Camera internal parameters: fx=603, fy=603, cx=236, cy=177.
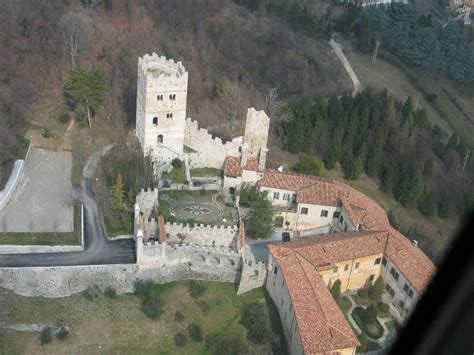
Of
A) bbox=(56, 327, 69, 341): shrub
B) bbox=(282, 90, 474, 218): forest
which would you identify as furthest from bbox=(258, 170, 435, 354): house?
bbox=(56, 327, 69, 341): shrub

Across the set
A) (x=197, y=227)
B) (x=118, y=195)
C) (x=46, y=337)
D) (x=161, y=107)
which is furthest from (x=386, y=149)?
(x=46, y=337)

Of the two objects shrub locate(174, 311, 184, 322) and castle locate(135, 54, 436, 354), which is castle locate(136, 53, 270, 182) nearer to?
castle locate(135, 54, 436, 354)

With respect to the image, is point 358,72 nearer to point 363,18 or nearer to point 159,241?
point 363,18

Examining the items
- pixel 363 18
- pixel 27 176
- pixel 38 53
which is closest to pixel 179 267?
pixel 27 176

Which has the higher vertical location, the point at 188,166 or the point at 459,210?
the point at 188,166

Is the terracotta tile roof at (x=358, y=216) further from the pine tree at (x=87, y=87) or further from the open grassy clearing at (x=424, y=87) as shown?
the open grassy clearing at (x=424, y=87)

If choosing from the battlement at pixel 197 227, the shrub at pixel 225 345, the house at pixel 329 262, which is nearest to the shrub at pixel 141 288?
the battlement at pixel 197 227
